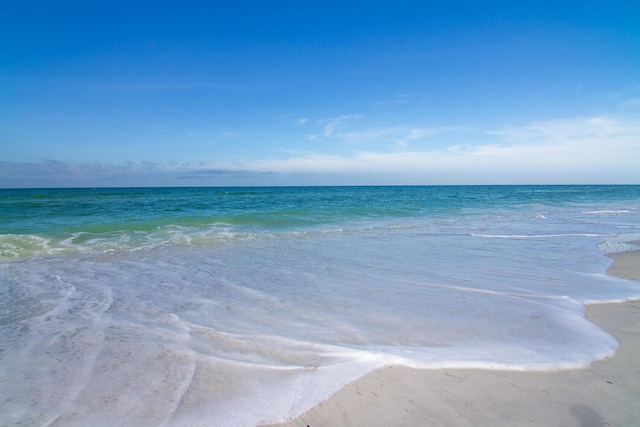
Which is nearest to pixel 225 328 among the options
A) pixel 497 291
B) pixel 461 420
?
pixel 461 420

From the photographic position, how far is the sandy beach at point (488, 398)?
2523 millimetres

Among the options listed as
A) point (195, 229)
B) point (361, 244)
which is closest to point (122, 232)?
point (195, 229)

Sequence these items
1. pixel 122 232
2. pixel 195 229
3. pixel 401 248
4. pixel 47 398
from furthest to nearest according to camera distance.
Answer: pixel 195 229
pixel 122 232
pixel 401 248
pixel 47 398

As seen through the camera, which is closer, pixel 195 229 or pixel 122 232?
pixel 122 232

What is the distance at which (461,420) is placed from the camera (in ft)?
8.27

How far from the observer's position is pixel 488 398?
277 cm

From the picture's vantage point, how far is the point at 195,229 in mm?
13742

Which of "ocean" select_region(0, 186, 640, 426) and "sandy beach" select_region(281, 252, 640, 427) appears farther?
"ocean" select_region(0, 186, 640, 426)

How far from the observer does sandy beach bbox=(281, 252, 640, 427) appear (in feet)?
8.28

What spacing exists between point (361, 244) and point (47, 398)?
817 cm

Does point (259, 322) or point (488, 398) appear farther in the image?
point (259, 322)

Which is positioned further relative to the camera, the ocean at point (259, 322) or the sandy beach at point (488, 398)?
the ocean at point (259, 322)

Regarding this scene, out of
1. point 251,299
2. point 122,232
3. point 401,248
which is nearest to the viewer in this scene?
point 251,299

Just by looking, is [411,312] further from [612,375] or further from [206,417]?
[206,417]
